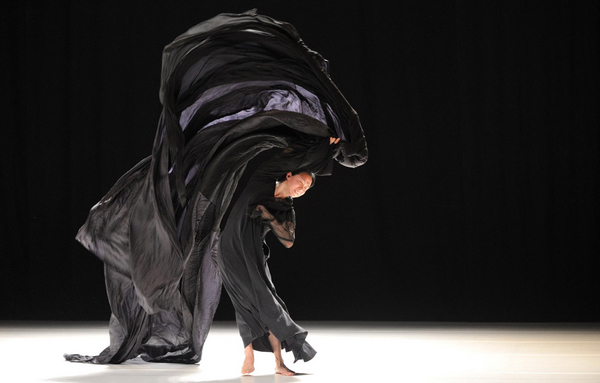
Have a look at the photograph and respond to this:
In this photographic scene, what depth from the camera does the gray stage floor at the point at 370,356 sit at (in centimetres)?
339

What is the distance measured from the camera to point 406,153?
623 centimetres

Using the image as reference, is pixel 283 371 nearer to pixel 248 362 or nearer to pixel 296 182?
pixel 248 362

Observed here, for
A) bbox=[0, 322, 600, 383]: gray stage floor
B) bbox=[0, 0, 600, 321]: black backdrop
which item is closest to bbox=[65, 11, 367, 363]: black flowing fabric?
bbox=[0, 322, 600, 383]: gray stage floor

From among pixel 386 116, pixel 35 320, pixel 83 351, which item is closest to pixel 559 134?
pixel 386 116

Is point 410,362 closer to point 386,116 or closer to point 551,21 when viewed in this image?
point 386,116

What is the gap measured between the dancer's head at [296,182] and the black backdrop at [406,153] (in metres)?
2.72

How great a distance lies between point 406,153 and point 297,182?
2858mm

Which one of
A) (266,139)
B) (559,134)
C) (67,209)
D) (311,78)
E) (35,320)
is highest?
(311,78)

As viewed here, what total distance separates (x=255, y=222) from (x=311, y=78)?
0.79 metres

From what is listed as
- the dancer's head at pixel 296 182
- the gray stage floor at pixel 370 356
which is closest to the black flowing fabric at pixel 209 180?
the dancer's head at pixel 296 182

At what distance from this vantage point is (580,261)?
6.03m

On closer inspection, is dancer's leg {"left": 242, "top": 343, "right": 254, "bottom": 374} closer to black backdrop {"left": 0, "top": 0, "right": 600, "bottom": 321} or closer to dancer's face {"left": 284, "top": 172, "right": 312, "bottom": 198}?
dancer's face {"left": 284, "top": 172, "right": 312, "bottom": 198}

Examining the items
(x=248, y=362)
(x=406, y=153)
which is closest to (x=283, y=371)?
(x=248, y=362)

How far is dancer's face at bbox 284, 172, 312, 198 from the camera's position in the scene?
3555mm
